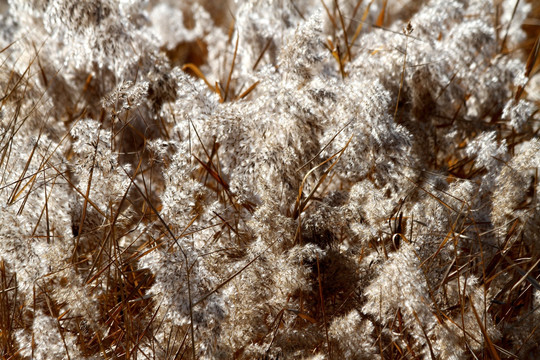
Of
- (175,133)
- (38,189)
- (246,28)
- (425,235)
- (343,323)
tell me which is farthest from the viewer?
(246,28)

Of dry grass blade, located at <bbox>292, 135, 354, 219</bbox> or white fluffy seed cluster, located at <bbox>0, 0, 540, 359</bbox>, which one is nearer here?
white fluffy seed cluster, located at <bbox>0, 0, 540, 359</bbox>

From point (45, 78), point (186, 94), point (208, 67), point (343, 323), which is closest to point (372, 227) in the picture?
point (343, 323)

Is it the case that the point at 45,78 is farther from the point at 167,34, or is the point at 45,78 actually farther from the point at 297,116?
the point at 297,116

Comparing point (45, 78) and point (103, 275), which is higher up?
point (45, 78)

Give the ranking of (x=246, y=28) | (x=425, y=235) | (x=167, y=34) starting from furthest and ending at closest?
1. (x=167, y=34)
2. (x=246, y=28)
3. (x=425, y=235)

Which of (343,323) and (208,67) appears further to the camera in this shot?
(208,67)

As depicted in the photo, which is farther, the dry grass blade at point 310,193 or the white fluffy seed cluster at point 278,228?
the dry grass blade at point 310,193

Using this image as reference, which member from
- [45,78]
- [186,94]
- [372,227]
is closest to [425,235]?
[372,227]

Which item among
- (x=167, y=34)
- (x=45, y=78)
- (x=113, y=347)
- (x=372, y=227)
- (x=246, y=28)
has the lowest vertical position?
(x=372, y=227)

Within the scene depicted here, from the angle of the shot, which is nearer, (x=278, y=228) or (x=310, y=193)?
(x=278, y=228)
